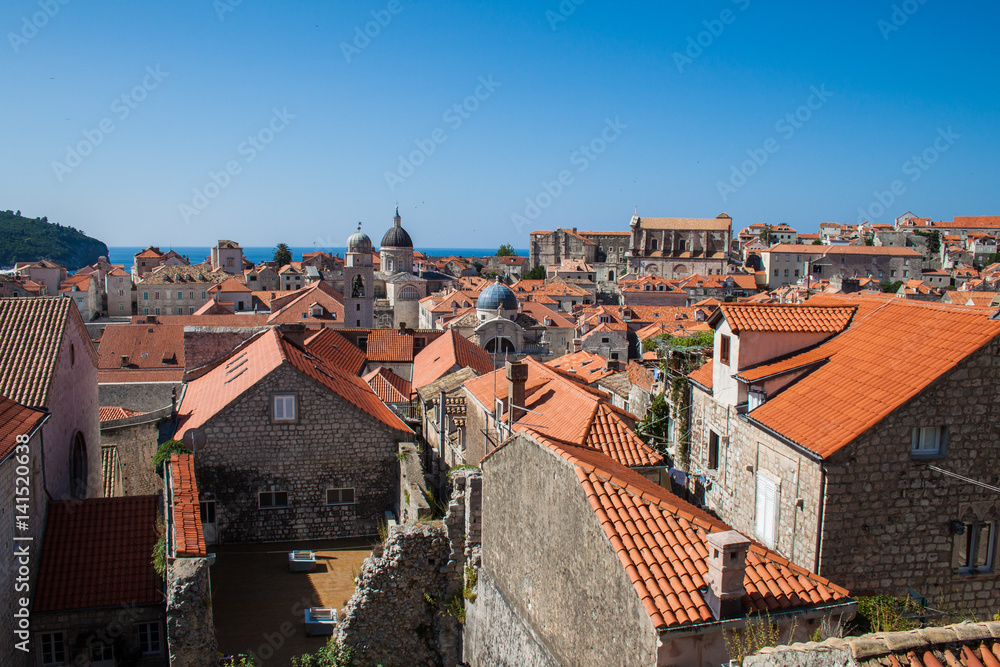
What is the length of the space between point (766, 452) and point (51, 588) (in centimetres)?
1229

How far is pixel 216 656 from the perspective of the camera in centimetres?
1117

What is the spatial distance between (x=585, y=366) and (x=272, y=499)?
15.0 metres

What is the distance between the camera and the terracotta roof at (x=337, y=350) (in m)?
28.8

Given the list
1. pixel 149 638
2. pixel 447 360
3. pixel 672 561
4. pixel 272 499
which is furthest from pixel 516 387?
pixel 447 360

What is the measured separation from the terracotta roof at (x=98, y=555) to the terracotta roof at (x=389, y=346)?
20732 millimetres

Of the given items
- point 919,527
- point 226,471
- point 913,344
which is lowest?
point 226,471

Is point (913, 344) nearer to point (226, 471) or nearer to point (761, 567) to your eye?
point (761, 567)

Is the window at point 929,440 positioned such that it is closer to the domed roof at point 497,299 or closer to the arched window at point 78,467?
the arched window at point 78,467

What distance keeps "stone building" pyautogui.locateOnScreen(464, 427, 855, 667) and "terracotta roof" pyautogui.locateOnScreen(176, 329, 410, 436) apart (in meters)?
8.03

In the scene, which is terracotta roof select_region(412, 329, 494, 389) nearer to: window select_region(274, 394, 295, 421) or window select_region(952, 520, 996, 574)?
window select_region(274, 394, 295, 421)

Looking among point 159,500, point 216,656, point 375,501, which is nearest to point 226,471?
point 159,500

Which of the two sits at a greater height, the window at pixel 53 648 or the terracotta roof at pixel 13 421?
the terracotta roof at pixel 13 421

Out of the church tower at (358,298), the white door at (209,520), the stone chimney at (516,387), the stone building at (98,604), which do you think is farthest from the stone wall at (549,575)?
the church tower at (358,298)

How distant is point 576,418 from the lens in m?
14.7
